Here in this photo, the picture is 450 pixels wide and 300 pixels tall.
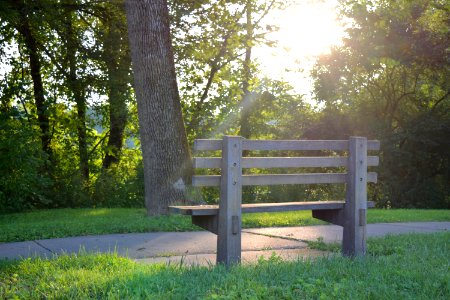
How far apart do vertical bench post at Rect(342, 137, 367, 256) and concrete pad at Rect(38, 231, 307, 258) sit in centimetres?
114

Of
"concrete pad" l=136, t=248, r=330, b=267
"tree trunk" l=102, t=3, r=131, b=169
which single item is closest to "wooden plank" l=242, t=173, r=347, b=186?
"concrete pad" l=136, t=248, r=330, b=267

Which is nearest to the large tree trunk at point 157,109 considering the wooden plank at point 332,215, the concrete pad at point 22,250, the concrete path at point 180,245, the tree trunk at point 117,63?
the concrete path at point 180,245

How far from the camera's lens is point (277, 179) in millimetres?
6840

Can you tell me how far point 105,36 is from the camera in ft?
64.2

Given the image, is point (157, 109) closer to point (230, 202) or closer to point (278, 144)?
point (278, 144)

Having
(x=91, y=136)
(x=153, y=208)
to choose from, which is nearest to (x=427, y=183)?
(x=91, y=136)

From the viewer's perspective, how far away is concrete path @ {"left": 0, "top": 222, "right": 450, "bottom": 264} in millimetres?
7406

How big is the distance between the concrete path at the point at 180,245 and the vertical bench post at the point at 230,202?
0.56m

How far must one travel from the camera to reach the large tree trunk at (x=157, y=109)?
11.7 m

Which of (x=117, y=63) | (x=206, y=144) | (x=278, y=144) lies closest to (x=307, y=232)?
(x=278, y=144)

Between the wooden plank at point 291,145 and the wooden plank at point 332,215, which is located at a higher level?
the wooden plank at point 291,145

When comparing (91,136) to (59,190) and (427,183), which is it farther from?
(427,183)

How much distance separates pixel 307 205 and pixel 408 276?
163 cm

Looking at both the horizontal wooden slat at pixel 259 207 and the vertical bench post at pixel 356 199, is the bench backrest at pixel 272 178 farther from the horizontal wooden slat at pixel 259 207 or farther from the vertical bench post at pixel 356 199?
the horizontal wooden slat at pixel 259 207
